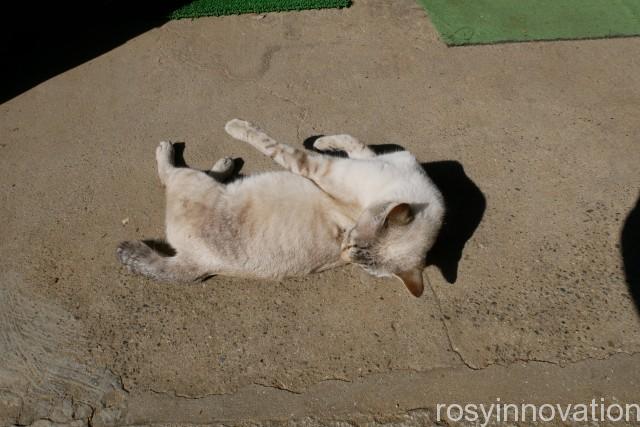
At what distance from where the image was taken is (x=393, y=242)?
2.88 metres

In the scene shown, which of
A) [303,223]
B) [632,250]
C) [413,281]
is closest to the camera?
[413,281]

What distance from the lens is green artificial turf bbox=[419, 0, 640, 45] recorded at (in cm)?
475

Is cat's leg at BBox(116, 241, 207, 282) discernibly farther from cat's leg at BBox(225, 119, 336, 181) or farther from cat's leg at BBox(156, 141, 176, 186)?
cat's leg at BBox(225, 119, 336, 181)

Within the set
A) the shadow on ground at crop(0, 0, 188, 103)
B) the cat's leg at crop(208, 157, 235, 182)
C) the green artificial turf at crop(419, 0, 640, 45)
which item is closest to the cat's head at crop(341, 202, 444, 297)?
the cat's leg at crop(208, 157, 235, 182)

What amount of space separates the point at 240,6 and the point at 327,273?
3.36m

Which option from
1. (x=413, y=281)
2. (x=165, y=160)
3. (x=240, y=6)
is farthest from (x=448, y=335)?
(x=240, y=6)

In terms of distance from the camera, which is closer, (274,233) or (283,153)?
(274,233)

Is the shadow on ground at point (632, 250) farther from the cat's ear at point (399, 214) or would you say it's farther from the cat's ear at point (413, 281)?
the cat's ear at point (399, 214)

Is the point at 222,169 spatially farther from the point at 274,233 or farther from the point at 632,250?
the point at 632,250

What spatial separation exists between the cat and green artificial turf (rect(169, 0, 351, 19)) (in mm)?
2475

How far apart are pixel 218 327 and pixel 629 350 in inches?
112

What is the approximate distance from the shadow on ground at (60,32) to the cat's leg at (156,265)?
2.40 metres

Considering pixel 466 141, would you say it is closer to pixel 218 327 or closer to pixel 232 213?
pixel 232 213

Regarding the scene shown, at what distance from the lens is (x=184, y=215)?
305cm
